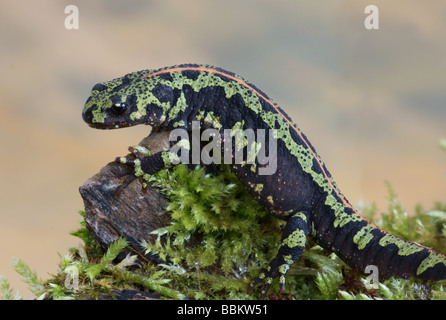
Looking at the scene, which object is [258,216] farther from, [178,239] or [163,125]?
[163,125]

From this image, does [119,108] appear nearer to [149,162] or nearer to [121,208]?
[149,162]

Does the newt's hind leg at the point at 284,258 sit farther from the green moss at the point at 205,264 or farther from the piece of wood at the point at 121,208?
the piece of wood at the point at 121,208

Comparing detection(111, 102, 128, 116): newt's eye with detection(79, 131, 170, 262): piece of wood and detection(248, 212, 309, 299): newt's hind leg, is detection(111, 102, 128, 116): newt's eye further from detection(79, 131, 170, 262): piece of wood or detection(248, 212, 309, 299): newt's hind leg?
detection(248, 212, 309, 299): newt's hind leg

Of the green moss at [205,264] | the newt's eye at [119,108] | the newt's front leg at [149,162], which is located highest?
the newt's eye at [119,108]

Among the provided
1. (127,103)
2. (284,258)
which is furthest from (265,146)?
(127,103)

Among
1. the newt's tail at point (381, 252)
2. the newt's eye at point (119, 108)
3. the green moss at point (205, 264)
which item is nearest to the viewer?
the green moss at point (205, 264)

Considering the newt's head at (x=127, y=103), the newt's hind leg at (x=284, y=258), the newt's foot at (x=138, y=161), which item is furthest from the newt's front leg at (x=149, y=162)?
the newt's hind leg at (x=284, y=258)

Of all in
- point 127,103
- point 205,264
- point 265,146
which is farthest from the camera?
point 265,146
